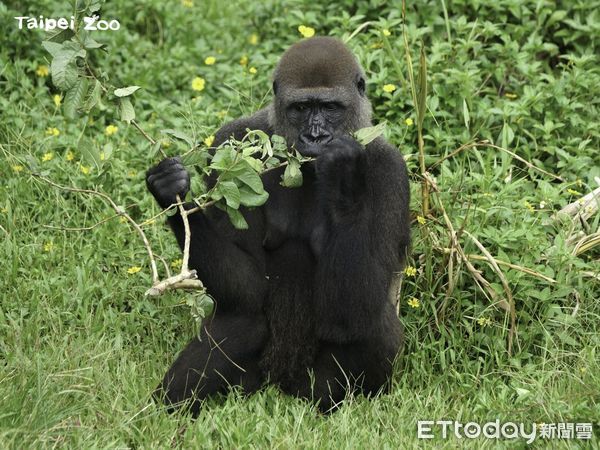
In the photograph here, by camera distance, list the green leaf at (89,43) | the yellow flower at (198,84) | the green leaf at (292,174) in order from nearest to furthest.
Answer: the green leaf at (89,43) < the green leaf at (292,174) < the yellow flower at (198,84)

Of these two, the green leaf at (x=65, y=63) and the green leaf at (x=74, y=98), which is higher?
the green leaf at (x=65, y=63)

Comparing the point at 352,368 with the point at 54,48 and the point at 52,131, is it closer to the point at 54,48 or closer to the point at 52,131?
the point at 54,48

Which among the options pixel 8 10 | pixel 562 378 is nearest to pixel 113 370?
pixel 562 378

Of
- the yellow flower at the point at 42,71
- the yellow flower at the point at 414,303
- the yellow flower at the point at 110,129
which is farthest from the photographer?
the yellow flower at the point at 42,71

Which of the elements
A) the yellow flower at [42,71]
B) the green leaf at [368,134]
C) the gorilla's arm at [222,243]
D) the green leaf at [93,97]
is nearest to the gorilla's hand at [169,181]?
the gorilla's arm at [222,243]

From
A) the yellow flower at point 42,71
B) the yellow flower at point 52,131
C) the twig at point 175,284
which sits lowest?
the twig at point 175,284

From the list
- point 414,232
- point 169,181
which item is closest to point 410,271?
point 414,232

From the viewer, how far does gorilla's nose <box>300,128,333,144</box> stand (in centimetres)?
491

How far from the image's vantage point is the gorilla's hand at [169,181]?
4.76 metres

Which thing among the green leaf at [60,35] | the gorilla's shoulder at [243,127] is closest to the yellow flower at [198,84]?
the gorilla's shoulder at [243,127]

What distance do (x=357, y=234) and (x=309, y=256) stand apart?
368 mm

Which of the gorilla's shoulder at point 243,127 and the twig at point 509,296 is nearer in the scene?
the gorilla's shoulder at point 243,127

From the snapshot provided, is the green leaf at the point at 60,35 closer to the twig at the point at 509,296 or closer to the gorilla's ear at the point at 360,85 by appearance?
the gorilla's ear at the point at 360,85

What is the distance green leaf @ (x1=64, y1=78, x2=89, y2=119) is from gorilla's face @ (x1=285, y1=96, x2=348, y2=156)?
0.98 meters
